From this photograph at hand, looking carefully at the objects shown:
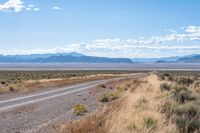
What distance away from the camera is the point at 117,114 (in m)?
13.2

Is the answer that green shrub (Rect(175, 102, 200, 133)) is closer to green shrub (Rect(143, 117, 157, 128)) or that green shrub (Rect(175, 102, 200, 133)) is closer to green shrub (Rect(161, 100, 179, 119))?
green shrub (Rect(161, 100, 179, 119))

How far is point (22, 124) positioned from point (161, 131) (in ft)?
20.6

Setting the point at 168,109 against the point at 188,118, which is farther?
the point at 168,109

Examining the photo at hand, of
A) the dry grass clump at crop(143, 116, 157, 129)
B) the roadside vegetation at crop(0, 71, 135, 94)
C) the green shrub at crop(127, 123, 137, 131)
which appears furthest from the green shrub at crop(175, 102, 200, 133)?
the roadside vegetation at crop(0, 71, 135, 94)

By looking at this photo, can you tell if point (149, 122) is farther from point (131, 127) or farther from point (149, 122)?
point (131, 127)

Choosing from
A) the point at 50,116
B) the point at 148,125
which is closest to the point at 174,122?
the point at 148,125

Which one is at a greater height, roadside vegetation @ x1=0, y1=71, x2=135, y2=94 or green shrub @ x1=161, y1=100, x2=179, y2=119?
green shrub @ x1=161, y1=100, x2=179, y2=119

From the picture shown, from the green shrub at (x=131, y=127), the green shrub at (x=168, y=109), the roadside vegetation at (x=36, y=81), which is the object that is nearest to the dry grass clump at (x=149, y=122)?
the green shrub at (x=131, y=127)

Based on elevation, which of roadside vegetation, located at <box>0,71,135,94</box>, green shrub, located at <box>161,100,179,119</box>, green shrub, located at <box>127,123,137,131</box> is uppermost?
green shrub, located at <box>161,100,179,119</box>

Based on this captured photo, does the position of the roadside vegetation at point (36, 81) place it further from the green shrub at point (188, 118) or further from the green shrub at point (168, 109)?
the green shrub at point (188, 118)

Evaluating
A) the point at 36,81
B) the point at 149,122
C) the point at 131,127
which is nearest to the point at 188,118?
the point at 149,122

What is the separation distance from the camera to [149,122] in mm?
11664

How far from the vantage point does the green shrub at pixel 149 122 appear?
11.3 metres

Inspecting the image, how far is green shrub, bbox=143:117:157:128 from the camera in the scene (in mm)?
11337
